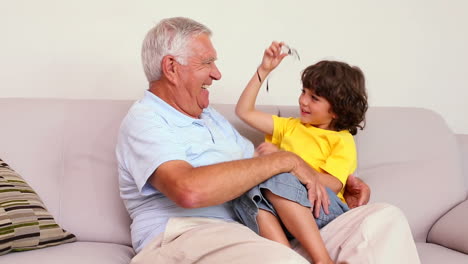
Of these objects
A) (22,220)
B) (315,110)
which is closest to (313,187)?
(315,110)

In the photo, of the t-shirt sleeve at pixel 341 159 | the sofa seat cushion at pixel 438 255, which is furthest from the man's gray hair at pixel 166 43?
the sofa seat cushion at pixel 438 255

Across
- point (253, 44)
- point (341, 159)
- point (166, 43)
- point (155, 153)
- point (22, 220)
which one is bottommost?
point (22, 220)

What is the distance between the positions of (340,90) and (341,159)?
0.81 feet

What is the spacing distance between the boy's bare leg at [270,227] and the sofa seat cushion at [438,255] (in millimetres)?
544

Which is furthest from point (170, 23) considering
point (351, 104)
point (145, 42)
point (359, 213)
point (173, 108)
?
point (359, 213)

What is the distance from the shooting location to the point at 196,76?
187cm

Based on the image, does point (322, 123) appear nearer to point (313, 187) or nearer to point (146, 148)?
point (313, 187)

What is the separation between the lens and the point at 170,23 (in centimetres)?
186

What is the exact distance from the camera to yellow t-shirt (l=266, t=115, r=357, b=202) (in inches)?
78.5

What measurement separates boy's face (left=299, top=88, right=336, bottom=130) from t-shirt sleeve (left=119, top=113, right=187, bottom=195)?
60cm

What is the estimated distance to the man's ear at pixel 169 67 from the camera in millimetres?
1833

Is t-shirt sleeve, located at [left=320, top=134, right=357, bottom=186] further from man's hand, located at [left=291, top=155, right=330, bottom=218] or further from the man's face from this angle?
the man's face

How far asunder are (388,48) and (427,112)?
456mm

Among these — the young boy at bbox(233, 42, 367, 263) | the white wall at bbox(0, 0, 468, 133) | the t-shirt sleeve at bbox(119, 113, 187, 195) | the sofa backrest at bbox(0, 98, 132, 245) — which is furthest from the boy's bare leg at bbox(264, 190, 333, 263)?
the white wall at bbox(0, 0, 468, 133)
